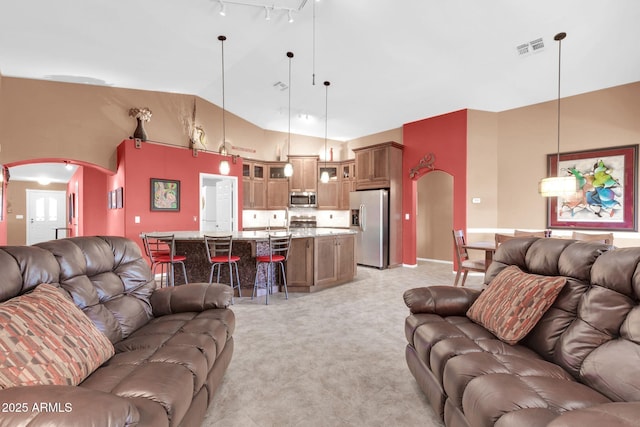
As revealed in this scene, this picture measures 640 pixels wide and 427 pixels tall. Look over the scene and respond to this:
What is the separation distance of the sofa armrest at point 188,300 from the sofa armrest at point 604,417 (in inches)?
77.8

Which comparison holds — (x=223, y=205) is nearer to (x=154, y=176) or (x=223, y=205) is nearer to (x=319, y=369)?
(x=154, y=176)

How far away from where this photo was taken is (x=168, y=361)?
145 cm

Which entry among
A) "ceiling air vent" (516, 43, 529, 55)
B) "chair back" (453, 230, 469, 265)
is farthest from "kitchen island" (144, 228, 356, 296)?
"ceiling air vent" (516, 43, 529, 55)

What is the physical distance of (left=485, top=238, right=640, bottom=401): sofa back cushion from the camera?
50.1 inches

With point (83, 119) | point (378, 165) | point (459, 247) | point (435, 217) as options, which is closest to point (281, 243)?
point (459, 247)

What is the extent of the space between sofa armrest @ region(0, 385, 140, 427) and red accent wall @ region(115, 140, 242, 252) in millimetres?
5262

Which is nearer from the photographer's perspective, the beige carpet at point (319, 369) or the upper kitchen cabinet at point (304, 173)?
the beige carpet at point (319, 369)

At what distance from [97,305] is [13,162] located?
5290mm

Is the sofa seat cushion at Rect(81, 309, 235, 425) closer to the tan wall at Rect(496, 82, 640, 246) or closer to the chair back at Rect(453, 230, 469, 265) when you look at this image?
the chair back at Rect(453, 230, 469, 265)

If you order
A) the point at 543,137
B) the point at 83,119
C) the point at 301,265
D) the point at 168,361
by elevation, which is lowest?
the point at 301,265

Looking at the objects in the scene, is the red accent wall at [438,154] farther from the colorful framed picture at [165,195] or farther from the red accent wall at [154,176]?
the colorful framed picture at [165,195]

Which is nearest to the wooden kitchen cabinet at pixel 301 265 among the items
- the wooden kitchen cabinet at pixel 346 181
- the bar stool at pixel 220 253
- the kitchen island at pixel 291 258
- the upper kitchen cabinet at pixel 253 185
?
the kitchen island at pixel 291 258

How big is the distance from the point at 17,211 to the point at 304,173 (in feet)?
31.9

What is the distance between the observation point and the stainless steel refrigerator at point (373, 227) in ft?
21.8
